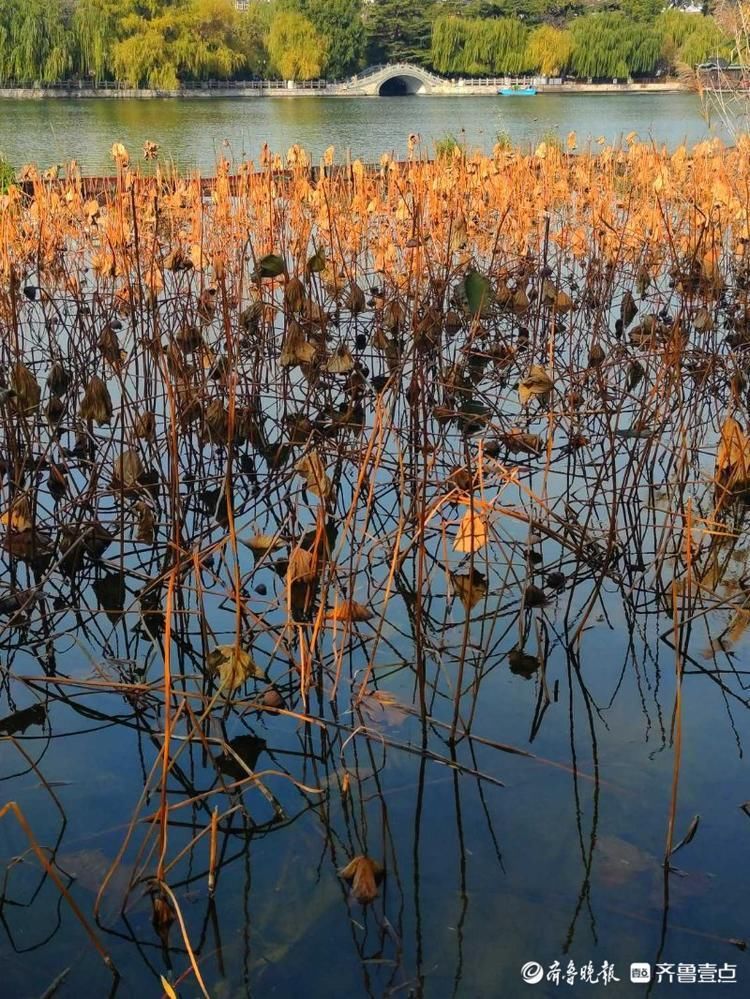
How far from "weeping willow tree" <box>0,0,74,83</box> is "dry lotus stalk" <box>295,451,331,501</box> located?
36911 millimetres

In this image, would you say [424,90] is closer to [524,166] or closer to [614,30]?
[614,30]

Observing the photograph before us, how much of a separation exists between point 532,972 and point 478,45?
54.4 m

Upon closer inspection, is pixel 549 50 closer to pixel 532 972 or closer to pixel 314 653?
pixel 314 653

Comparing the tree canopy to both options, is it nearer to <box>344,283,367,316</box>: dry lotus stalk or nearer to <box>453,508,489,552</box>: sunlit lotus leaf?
<box>344,283,367,316</box>: dry lotus stalk

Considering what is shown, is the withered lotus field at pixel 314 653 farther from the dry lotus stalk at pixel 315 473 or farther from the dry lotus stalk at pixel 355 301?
the dry lotus stalk at pixel 355 301

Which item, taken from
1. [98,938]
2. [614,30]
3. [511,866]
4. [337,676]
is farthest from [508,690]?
[614,30]

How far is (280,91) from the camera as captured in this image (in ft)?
151

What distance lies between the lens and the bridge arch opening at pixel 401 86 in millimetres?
53000

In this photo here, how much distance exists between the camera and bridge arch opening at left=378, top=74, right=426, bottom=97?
53.0 meters

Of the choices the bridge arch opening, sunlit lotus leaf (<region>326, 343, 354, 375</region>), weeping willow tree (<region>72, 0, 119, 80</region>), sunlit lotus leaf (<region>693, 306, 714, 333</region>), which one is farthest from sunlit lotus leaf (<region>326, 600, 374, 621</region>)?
the bridge arch opening

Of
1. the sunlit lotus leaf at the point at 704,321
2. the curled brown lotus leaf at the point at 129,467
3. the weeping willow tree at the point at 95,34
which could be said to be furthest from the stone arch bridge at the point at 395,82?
the curled brown lotus leaf at the point at 129,467

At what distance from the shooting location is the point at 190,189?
18.3 feet

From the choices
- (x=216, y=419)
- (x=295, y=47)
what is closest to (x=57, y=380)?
(x=216, y=419)

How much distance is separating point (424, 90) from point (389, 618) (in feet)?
180
